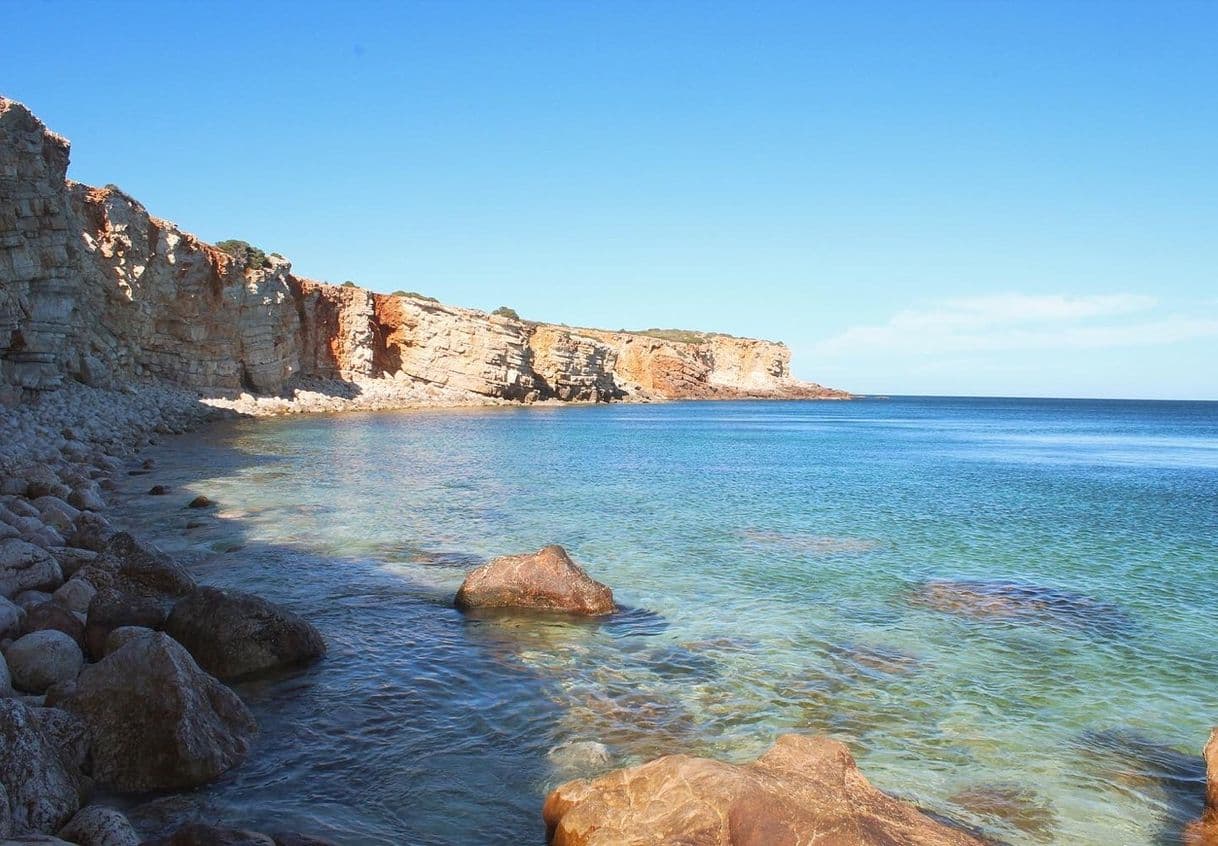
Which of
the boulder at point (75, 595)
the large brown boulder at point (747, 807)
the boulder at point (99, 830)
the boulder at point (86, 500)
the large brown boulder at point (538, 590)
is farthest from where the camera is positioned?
the boulder at point (86, 500)

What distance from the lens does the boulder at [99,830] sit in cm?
455

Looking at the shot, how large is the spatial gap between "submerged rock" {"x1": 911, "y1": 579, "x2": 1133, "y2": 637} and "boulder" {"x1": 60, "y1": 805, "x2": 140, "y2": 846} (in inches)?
402

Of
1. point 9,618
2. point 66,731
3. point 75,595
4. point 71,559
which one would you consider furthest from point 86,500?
point 66,731

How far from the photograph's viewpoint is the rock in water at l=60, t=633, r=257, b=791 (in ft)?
19.4

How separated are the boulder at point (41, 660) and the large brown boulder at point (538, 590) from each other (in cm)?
484

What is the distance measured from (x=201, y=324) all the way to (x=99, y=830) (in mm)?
51192

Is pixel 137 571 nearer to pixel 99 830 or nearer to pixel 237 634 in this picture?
pixel 237 634

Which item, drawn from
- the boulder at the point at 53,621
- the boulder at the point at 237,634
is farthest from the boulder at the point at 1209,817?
the boulder at the point at 53,621

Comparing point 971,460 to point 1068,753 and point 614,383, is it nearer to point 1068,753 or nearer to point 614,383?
point 1068,753

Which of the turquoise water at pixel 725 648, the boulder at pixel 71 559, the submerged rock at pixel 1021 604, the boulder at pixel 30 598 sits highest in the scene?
the boulder at pixel 71 559

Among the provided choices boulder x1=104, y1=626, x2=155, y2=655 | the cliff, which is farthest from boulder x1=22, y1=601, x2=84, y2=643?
the cliff

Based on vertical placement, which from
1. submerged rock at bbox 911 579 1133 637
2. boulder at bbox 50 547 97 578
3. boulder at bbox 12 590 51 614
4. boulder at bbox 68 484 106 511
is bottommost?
submerged rock at bbox 911 579 1133 637

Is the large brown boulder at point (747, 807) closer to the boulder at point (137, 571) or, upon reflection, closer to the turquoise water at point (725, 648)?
the turquoise water at point (725, 648)

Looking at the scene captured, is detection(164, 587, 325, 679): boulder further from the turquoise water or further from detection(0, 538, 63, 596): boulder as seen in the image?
detection(0, 538, 63, 596): boulder
